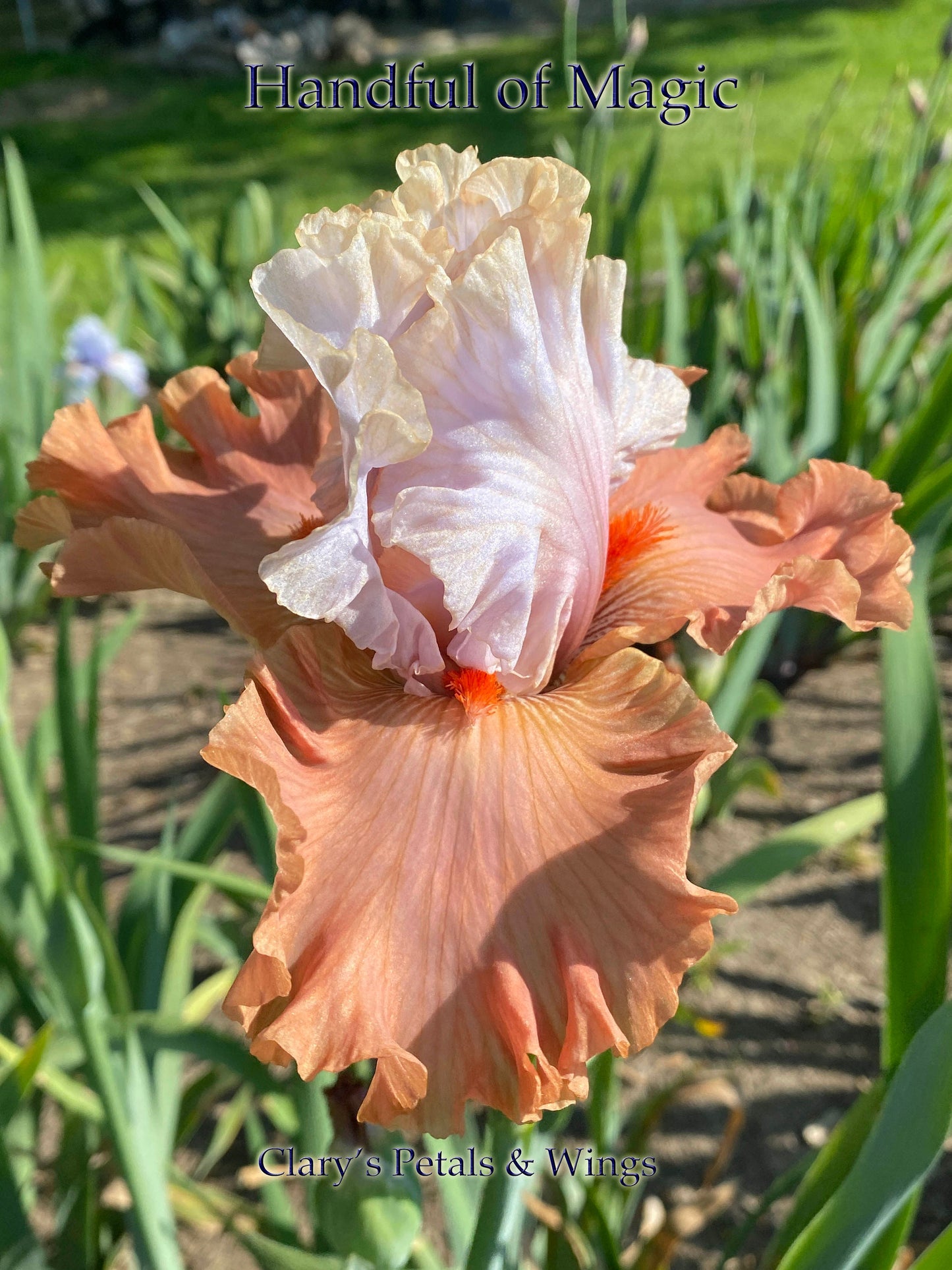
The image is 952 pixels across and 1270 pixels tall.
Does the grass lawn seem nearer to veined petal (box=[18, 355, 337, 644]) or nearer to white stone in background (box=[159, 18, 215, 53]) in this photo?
white stone in background (box=[159, 18, 215, 53])

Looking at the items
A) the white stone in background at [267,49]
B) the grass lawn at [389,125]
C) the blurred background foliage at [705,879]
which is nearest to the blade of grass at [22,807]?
the blurred background foliage at [705,879]

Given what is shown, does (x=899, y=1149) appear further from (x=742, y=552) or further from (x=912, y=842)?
(x=742, y=552)

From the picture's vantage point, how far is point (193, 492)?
986 mm

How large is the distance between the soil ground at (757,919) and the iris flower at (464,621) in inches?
34.9

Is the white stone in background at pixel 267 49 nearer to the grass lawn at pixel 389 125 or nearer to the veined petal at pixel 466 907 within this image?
the grass lawn at pixel 389 125

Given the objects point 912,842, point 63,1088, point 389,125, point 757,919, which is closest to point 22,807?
point 63,1088

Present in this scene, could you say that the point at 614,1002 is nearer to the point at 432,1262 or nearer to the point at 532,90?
the point at 432,1262

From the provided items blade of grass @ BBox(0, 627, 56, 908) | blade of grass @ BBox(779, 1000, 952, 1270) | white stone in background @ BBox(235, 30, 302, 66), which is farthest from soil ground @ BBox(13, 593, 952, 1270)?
white stone in background @ BBox(235, 30, 302, 66)

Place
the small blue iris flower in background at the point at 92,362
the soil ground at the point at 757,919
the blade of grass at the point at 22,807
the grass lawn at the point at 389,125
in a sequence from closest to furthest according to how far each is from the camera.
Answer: the blade of grass at the point at 22,807 < the soil ground at the point at 757,919 < the small blue iris flower in background at the point at 92,362 < the grass lawn at the point at 389,125

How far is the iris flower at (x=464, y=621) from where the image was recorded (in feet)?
2.19

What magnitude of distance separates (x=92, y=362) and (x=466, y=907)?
2.73 meters

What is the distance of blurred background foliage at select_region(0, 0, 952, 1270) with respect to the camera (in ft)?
2.98

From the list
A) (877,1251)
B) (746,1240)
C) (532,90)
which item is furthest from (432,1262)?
(532,90)

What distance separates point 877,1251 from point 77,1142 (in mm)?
973
